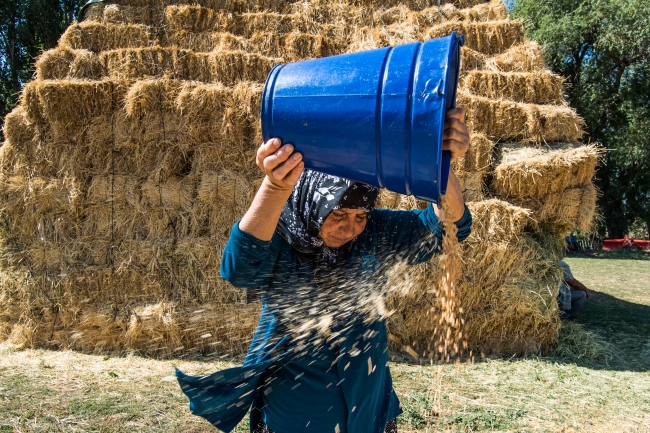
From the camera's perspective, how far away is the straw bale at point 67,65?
5.09m

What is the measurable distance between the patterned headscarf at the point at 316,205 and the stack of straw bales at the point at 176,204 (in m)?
3.02

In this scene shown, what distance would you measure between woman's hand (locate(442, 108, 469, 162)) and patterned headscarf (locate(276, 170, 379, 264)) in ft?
1.06

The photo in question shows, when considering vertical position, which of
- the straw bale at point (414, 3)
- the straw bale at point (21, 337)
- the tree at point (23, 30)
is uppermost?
the tree at point (23, 30)

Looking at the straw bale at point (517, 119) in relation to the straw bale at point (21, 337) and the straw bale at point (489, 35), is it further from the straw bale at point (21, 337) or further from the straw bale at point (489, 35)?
the straw bale at point (21, 337)

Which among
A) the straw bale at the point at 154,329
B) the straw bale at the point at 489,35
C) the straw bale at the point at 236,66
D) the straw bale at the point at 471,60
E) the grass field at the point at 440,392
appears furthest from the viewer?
the straw bale at the point at 489,35

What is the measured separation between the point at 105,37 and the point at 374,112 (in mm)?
4860

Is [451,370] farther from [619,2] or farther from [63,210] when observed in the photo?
[619,2]

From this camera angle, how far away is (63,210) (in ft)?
16.4

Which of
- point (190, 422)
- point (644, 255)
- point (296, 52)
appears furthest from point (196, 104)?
point (644, 255)

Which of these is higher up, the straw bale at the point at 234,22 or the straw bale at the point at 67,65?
the straw bale at the point at 234,22

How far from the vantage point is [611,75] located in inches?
610

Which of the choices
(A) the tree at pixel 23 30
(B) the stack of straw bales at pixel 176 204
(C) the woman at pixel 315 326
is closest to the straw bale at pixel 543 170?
(B) the stack of straw bales at pixel 176 204

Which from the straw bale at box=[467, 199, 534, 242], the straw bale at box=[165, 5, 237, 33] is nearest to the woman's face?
the straw bale at box=[467, 199, 534, 242]

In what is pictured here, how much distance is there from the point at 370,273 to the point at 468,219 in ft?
1.42
